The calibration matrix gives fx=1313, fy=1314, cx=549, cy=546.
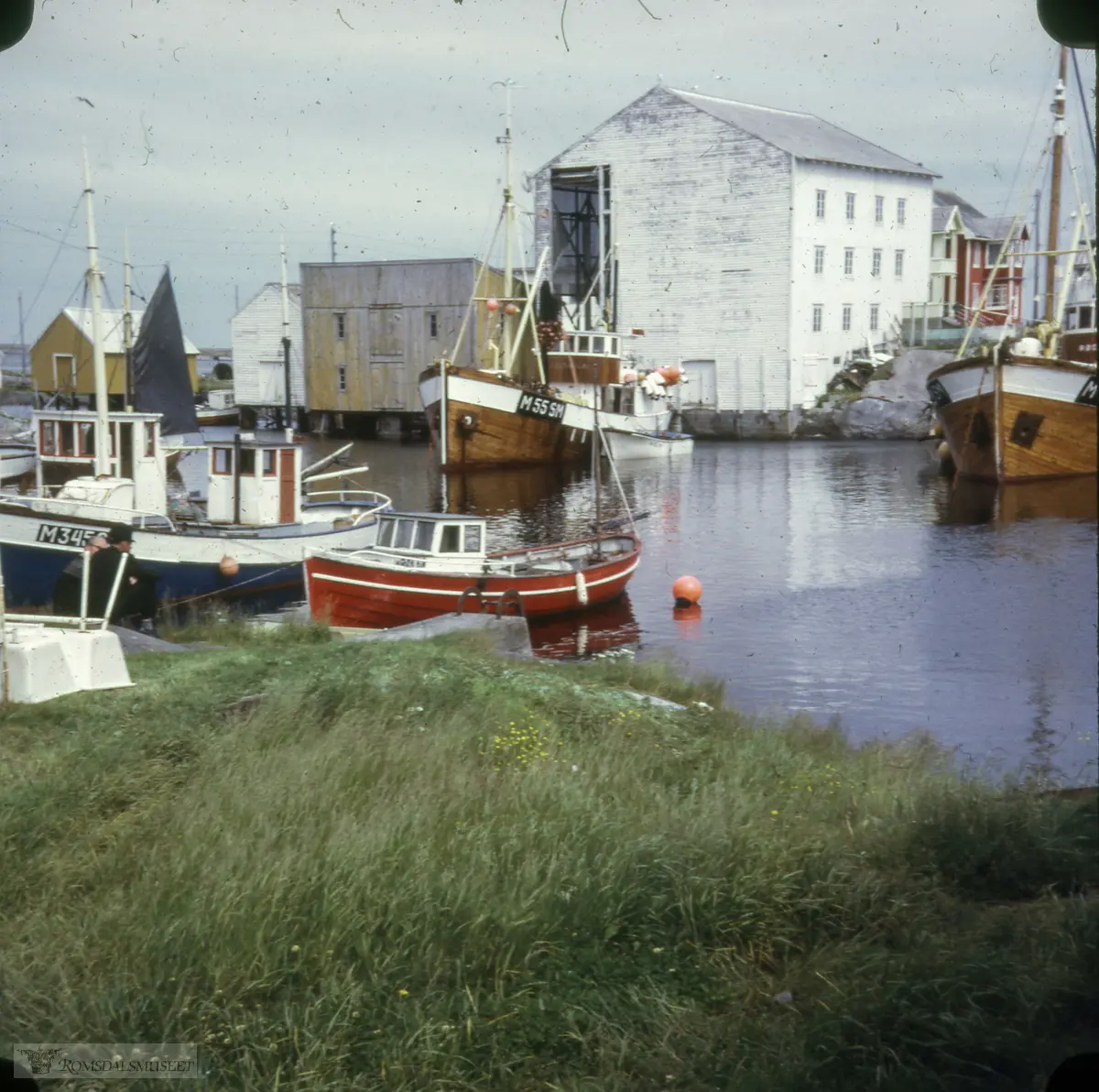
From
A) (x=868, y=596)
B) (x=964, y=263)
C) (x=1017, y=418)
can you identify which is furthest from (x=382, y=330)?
(x=868, y=596)

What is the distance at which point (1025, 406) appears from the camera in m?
36.3

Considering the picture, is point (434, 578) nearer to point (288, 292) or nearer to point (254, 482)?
point (254, 482)

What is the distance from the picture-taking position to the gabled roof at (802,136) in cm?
5466

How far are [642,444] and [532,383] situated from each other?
5.60 m

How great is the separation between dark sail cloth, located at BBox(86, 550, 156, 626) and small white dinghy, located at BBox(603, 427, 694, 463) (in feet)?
110

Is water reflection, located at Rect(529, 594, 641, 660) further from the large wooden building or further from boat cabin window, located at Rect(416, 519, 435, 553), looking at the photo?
the large wooden building

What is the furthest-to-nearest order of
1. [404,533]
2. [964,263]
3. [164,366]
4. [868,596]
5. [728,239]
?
[964,263], [728,239], [164,366], [868,596], [404,533]

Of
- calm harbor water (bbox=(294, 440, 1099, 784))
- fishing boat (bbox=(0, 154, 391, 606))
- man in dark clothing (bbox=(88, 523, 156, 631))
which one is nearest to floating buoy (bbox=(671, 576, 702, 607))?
calm harbor water (bbox=(294, 440, 1099, 784))

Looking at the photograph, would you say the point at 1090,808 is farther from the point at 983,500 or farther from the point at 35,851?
the point at 983,500

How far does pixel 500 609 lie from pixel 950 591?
9375 mm

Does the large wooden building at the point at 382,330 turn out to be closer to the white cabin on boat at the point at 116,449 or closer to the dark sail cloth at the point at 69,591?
the white cabin on boat at the point at 116,449

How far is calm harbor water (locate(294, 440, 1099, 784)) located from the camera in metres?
16.4

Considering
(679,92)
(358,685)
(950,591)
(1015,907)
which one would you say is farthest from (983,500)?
(1015,907)

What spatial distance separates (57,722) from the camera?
9164 mm
